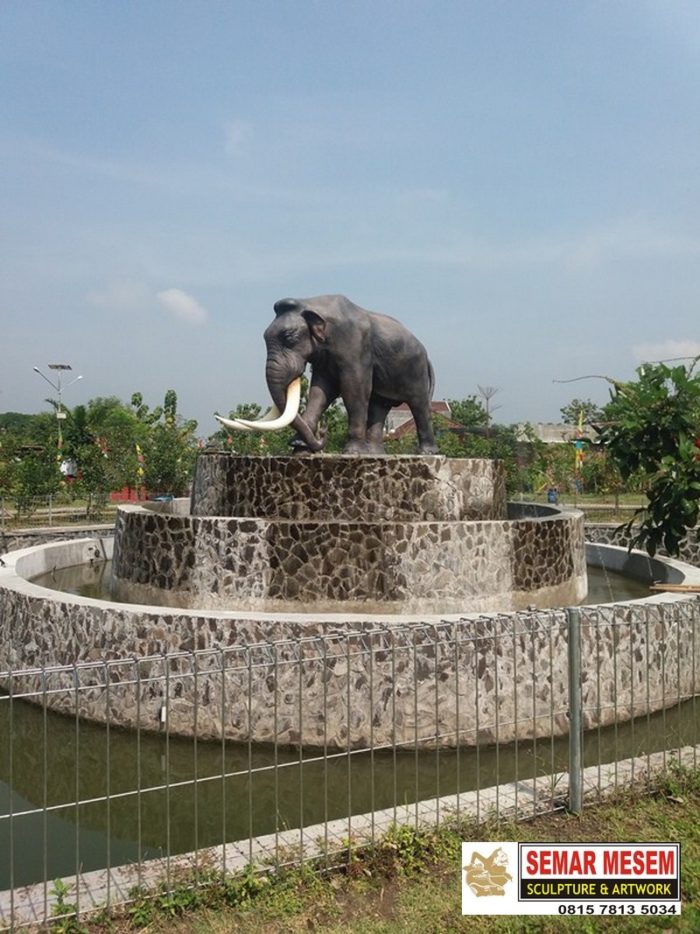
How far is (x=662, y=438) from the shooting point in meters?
6.97

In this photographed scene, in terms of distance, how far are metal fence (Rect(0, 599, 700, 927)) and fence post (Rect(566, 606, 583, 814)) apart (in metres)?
0.01

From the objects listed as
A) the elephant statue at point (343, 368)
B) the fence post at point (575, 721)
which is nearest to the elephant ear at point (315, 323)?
the elephant statue at point (343, 368)

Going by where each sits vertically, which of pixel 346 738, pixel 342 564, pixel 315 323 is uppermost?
pixel 315 323

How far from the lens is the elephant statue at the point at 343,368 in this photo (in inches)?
429

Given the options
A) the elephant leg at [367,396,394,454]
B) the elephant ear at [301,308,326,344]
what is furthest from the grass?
the elephant leg at [367,396,394,454]

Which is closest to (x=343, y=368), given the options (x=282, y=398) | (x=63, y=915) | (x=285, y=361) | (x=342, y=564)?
(x=285, y=361)

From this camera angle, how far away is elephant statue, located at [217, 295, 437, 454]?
1091 centimetres

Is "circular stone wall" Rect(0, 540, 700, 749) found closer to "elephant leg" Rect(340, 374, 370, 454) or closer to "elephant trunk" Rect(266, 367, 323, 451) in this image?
"elephant trunk" Rect(266, 367, 323, 451)

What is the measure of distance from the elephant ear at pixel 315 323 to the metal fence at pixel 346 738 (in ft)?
17.5

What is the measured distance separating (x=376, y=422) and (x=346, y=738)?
6.80 m

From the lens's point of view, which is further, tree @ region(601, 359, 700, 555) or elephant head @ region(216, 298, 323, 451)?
elephant head @ region(216, 298, 323, 451)

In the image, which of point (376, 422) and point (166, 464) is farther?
point (166, 464)

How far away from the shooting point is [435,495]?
10102 millimetres

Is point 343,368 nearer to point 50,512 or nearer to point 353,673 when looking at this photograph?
point 353,673
